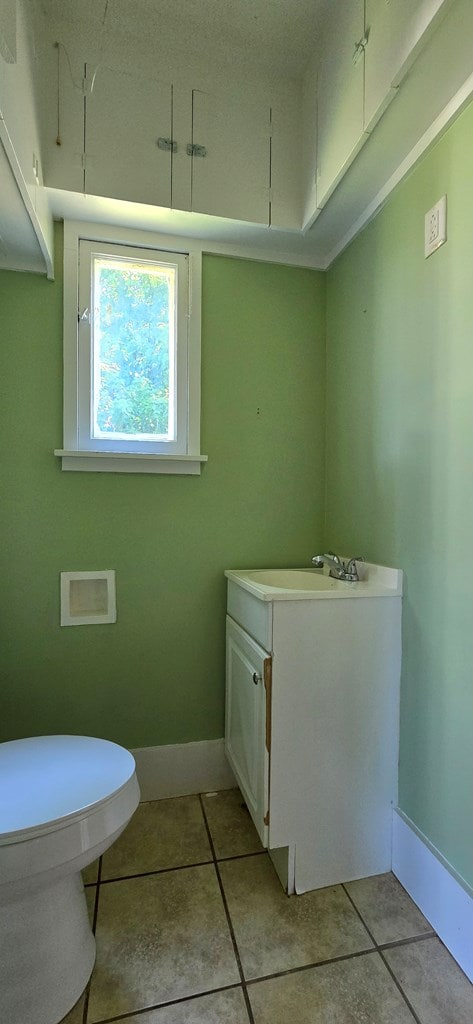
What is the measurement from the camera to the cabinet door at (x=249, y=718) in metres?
1.24

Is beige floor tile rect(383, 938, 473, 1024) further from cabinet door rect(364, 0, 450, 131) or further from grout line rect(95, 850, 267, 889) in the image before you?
cabinet door rect(364, 0, 450, 131)

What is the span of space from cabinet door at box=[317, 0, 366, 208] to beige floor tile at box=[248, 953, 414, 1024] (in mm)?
2127

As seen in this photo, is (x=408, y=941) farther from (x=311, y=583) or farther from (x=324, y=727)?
(x=311, y=583)

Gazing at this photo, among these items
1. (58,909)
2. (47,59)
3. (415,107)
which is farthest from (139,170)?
(58,909)

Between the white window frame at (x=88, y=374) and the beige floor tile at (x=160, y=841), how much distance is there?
1.26m

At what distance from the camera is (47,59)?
4.44ft

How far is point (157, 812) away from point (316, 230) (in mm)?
2231

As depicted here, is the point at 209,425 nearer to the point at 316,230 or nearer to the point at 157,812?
the point at 316,230

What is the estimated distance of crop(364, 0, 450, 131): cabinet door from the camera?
95 cm

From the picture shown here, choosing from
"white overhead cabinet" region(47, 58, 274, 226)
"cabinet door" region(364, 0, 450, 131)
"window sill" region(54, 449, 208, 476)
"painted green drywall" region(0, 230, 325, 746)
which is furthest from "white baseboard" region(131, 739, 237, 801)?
"cabinet door" region(364, 0, 450, 131)

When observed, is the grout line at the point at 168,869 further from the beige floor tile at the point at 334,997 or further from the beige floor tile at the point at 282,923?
the beige floor tile at the point at 334,997

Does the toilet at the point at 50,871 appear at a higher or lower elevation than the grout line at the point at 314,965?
higher

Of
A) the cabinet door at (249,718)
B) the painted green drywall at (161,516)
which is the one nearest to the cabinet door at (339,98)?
the painted green drywall at (161,516)

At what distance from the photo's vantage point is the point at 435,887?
3.77ft
